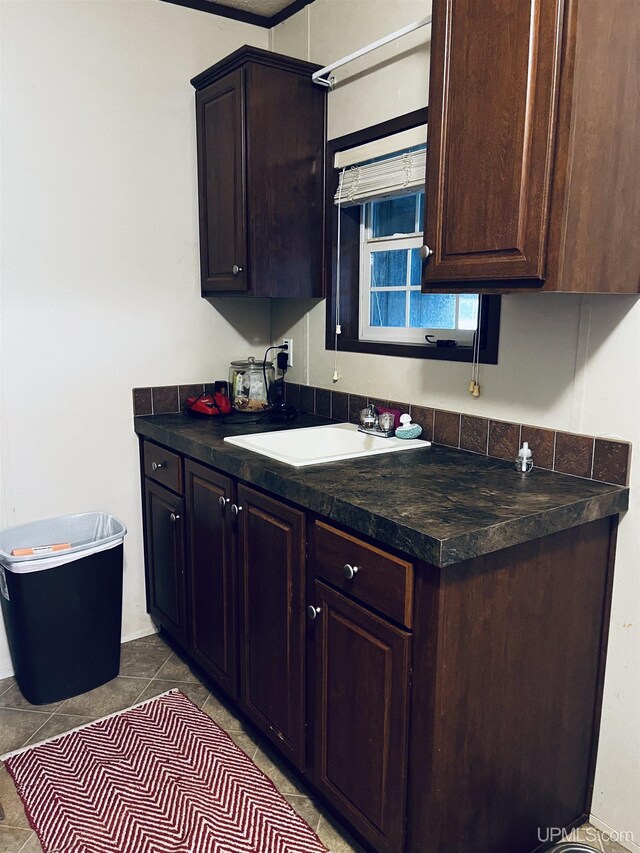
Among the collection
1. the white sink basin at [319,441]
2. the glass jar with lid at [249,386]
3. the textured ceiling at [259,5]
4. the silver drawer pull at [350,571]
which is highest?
the textured ceiling at [259,5]

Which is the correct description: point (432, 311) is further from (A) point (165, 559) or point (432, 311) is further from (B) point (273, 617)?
(A) point (165, 559)

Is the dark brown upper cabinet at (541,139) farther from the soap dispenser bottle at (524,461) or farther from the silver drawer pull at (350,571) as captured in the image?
the silver drawer pull at (350,571)

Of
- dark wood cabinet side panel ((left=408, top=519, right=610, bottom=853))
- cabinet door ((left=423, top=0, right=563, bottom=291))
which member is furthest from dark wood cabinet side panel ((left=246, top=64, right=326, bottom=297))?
dark wood cabinet side panel ((left=408, top=519, right=610, bottom=853))

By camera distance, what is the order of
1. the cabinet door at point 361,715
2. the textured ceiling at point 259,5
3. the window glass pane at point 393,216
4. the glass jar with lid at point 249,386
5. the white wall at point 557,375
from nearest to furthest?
the cabinet door at point 361,715 < the white wall at point 557,375 < the window glass pane at point 393,216 < the textured ceiling at point 259,5 < the glass jar with lid at point 249,386

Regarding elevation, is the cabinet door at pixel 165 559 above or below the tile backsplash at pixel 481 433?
below

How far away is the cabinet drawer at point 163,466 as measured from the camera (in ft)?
8.02

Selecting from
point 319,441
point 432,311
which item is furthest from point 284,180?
point 319,441

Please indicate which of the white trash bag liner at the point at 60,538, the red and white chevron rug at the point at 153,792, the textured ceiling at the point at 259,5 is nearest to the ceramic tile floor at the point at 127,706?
the red and white chevron rug at the point at 153,792

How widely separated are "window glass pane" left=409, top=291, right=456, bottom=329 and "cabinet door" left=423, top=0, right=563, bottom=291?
0.58 m

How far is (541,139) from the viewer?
4.62 ft

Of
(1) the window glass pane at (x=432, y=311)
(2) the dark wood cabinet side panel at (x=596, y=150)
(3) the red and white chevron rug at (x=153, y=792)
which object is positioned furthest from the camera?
(1) the window glass pane at (x=432, y=311)

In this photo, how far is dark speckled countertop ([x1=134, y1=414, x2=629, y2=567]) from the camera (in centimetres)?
137

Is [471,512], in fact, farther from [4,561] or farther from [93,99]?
[93,99]

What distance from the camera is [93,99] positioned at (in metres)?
2.50
